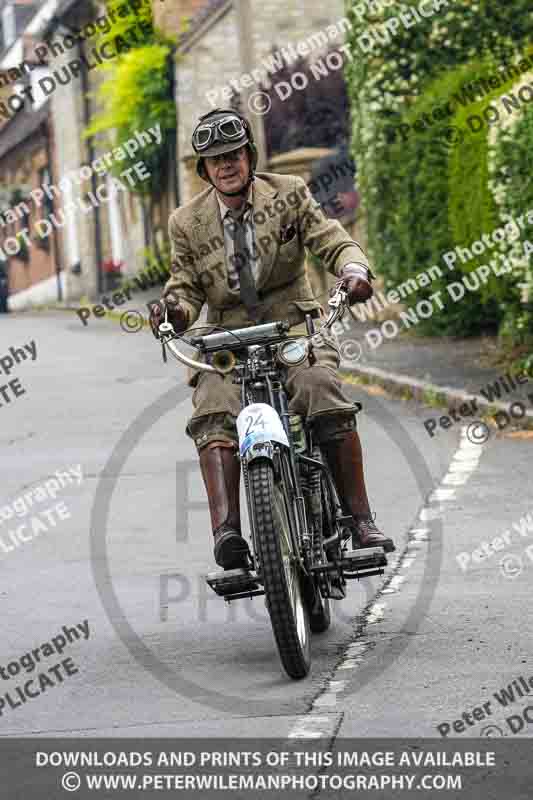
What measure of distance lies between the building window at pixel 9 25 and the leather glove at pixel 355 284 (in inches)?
2067

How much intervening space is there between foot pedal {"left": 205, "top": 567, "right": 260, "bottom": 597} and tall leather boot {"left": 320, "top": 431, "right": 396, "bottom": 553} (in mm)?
578

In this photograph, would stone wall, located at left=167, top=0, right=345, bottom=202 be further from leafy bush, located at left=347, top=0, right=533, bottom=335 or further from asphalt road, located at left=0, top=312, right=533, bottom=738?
asphalt road, located at left=0, top=312, right=533, bottom=738

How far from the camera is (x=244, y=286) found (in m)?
6.52

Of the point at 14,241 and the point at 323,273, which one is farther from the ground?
the point at 14,241

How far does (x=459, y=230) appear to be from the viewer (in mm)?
17094

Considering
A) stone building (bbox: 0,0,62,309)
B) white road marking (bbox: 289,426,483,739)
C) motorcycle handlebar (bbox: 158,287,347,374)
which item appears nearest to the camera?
white road marking (bbox: 289,426,483,739)

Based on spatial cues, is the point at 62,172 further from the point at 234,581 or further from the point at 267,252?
the point at 234,581

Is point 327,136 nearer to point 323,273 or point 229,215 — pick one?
point 323,273

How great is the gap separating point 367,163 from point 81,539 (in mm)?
11912

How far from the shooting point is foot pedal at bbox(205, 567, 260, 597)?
6.17 meters

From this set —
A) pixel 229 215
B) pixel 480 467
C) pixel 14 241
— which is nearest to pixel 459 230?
pixel 480 467

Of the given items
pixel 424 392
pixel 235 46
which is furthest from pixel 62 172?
pixel 424 392

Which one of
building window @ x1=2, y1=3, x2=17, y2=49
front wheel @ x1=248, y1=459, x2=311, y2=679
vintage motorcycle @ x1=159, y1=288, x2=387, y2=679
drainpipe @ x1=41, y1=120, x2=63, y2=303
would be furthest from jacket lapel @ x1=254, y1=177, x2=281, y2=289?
building window @ x1=2, y1=3, x2=17, y2=49
